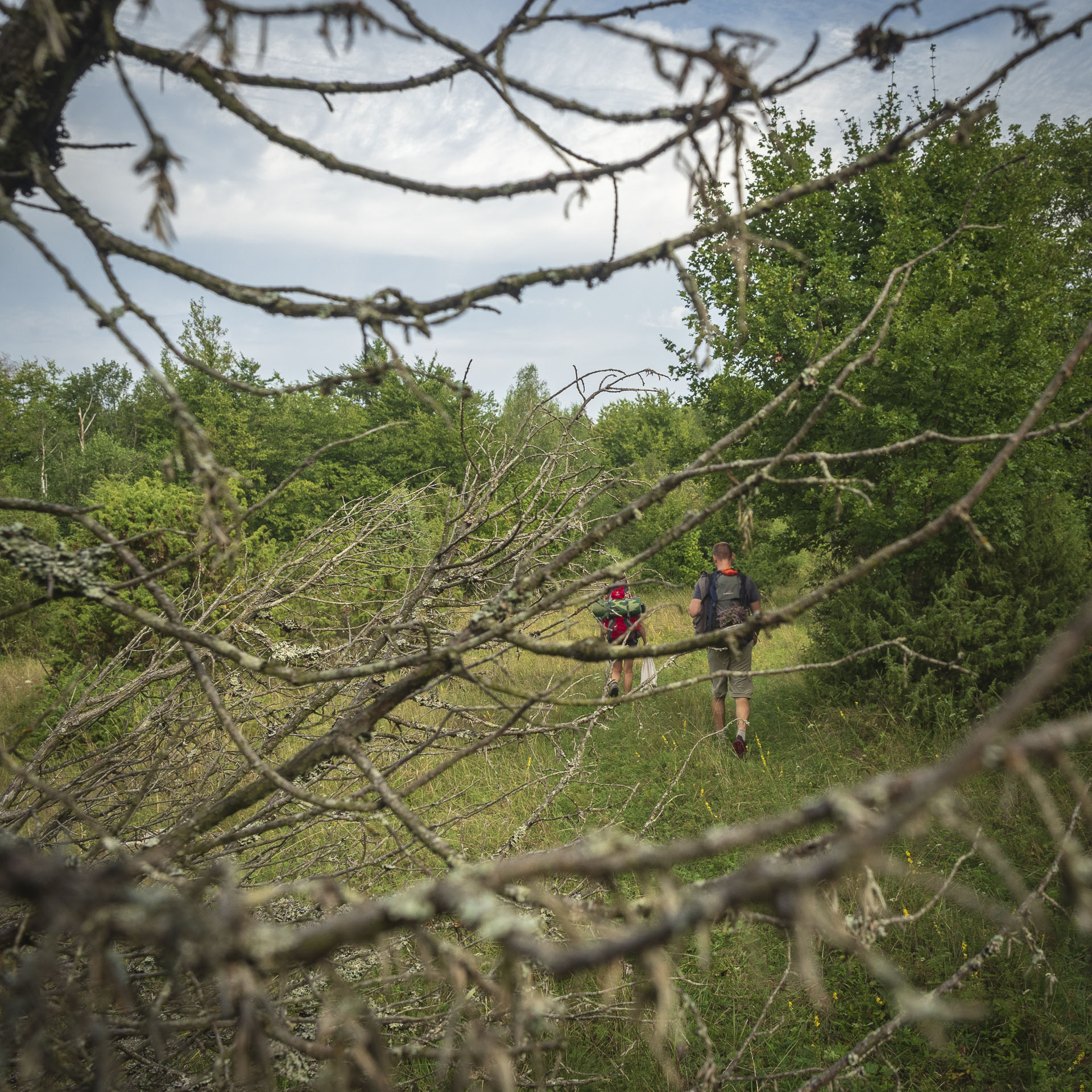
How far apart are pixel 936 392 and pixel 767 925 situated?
7000 millimetres

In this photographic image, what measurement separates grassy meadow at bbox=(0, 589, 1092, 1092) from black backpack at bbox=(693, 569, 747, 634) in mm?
1413

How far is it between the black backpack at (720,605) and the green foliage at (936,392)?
1.28m

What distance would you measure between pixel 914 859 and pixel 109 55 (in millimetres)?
6410

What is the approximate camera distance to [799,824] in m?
0.65

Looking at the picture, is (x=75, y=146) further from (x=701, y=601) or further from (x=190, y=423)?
(x=701, y=601)

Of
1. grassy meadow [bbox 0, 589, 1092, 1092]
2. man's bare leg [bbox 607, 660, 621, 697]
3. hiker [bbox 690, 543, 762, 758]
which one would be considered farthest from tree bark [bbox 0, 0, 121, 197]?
hiker [bbox 690, 543, 762, 758]

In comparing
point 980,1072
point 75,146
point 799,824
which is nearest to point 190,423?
point 75,146

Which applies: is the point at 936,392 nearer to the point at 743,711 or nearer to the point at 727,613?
the point at 727,613

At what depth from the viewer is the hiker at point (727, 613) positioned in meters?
7.67

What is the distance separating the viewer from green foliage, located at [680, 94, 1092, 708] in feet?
22.4

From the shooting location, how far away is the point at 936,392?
7.09 m

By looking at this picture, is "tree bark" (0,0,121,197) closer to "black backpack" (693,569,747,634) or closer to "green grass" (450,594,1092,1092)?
"green grass" (450,594,1092,1092)

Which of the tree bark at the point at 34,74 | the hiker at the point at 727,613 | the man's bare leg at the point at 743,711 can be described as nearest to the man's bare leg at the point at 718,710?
the hiker at the point at 727,613

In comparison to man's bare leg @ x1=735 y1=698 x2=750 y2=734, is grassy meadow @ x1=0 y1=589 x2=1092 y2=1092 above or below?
below
